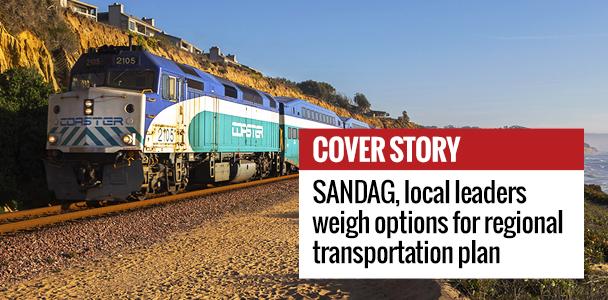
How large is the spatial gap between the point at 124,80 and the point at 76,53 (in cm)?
2038

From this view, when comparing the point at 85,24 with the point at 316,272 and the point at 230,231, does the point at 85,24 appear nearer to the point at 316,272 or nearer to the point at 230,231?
the point at 230,231

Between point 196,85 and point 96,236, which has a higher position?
point 196,85

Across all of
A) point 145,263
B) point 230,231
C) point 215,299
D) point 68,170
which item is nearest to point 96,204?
point 68,170

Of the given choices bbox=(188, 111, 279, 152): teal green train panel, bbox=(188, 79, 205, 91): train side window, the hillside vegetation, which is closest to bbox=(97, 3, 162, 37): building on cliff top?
the hillside vegetation

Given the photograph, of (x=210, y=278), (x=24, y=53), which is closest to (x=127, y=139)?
(x=210, y=278)

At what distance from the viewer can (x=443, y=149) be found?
3.70 m

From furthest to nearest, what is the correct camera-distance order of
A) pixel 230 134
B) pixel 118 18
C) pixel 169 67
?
pixel 118 18 < pixel 230 134 < pixel 169 67

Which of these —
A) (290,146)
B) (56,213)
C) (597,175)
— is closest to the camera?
(56,213)

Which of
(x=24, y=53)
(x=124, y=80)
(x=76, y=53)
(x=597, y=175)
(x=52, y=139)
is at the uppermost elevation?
(x=76, y=53)

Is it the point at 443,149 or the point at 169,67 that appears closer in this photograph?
the point at 443,149

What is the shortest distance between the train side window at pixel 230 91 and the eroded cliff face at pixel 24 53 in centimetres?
807

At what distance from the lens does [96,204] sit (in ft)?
46.8

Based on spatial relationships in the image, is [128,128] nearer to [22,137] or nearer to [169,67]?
[169,67]

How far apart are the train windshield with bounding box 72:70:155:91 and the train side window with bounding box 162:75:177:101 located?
1.48 ft
